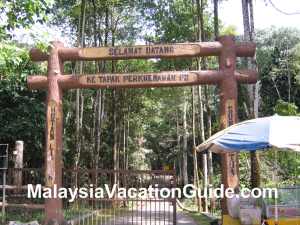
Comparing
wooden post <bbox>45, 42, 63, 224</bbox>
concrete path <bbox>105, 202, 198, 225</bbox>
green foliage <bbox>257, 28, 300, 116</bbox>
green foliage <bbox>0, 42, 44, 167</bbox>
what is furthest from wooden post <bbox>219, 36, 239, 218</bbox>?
green foliage <bbox>257, 28, 300, 116</bbox>

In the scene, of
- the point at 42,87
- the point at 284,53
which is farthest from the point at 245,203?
the point at 284,53

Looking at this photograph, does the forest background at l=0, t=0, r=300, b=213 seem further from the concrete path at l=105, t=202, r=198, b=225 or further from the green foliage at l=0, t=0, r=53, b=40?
the concrete path at l=105, t=202, r=198, b=225

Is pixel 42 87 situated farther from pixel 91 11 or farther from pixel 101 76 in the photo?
pixel 91 11

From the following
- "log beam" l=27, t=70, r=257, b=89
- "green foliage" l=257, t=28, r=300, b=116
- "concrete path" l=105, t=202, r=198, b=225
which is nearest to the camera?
"log beam" l=27, t=70, r=257, b=89

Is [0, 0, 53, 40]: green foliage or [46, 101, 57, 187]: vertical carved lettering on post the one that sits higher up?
[0, 0, 53, 40]: green foliage

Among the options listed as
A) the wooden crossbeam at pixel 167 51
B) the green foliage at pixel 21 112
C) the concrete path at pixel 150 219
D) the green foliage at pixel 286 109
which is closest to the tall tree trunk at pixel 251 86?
the wooden crossbeam at pixel 167 51

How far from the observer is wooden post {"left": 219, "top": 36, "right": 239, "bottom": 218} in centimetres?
1070

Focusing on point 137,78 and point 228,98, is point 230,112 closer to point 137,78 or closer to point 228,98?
point 228,98

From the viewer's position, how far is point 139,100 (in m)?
29.5

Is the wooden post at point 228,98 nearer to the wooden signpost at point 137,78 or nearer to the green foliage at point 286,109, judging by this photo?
the wooden signpost at point 137,78

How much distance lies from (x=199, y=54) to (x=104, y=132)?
19.0 meters

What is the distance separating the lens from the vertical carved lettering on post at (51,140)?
11.4 metres

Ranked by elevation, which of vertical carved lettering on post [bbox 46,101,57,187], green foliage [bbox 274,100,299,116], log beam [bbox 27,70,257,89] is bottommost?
vertical carved lettering on post [bbox 46,101,57,187]

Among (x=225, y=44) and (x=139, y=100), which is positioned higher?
(x=139, y=100)
